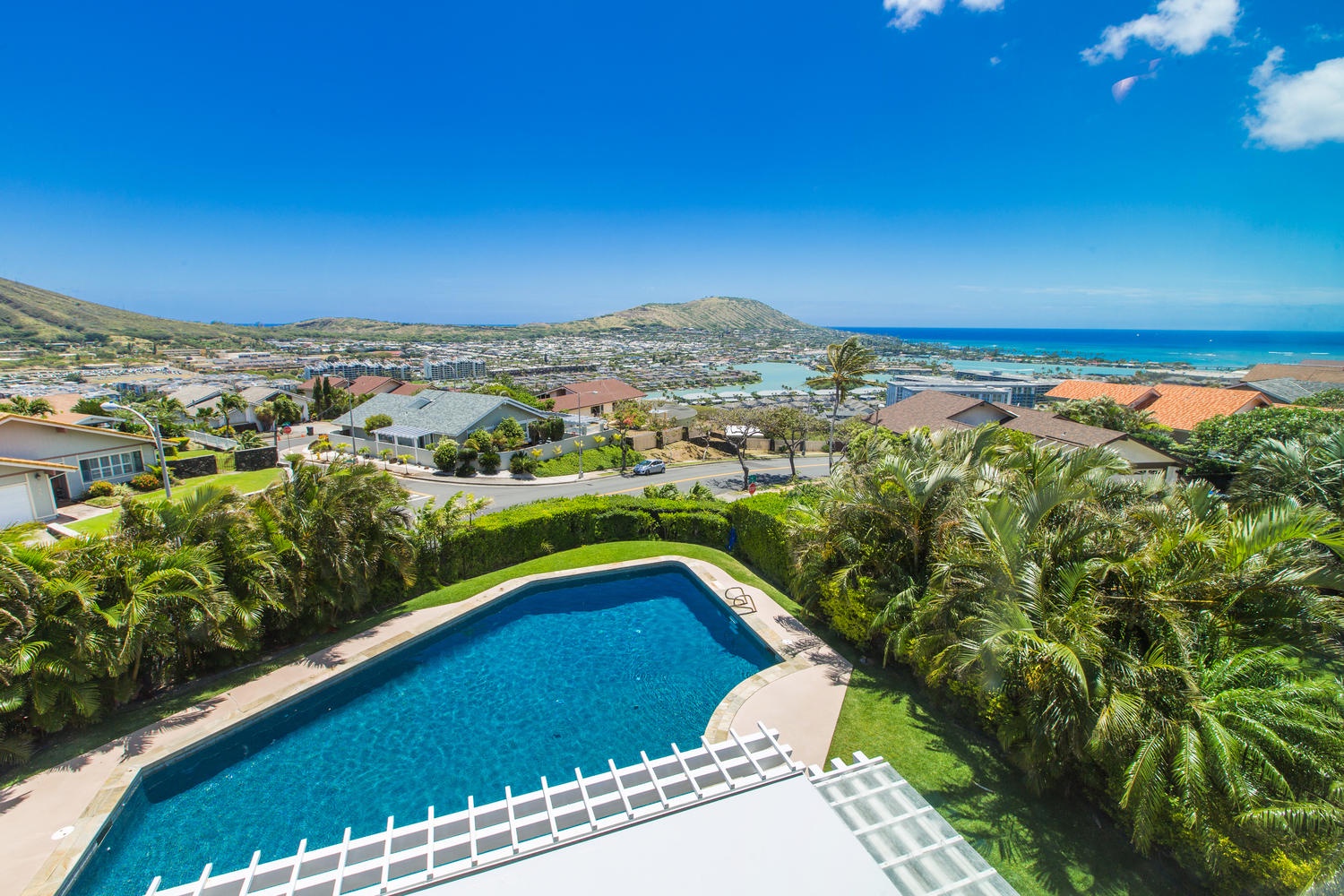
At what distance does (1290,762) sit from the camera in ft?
20.1

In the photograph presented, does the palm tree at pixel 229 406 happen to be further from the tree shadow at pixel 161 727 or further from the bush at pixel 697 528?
the tree shadow at pixel 161 727

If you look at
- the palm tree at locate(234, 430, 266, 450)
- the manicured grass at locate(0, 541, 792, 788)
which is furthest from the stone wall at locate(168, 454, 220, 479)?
the manicured grass at locate(0, 541, 792, 788)

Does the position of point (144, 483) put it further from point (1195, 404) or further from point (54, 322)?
point (54, 322)

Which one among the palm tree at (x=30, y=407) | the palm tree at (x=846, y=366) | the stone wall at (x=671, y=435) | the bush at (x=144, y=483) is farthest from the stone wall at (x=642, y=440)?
the palm tree at (x=30, y=407)

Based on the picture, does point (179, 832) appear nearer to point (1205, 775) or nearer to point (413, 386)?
point (1205, 775)

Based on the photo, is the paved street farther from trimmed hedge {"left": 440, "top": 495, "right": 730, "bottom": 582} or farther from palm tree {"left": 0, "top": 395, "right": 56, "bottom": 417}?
palm tree {"left": 0, "top": 395, "right": 56, "bottom": 417}

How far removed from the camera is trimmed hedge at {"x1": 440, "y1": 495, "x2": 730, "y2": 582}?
18531 mm

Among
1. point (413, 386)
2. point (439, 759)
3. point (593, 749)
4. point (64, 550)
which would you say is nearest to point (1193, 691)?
point (593, 749)

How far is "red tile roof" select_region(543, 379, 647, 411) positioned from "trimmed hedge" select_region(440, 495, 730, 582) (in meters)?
37.5

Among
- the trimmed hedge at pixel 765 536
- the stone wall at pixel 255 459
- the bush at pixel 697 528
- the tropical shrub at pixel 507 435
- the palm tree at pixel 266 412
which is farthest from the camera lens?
the palm tree at pixel 266 412

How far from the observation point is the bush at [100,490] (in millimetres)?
28316

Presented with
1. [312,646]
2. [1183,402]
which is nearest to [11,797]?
[312,646]

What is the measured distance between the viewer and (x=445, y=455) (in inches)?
1384

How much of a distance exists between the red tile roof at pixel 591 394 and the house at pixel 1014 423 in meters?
29.1
